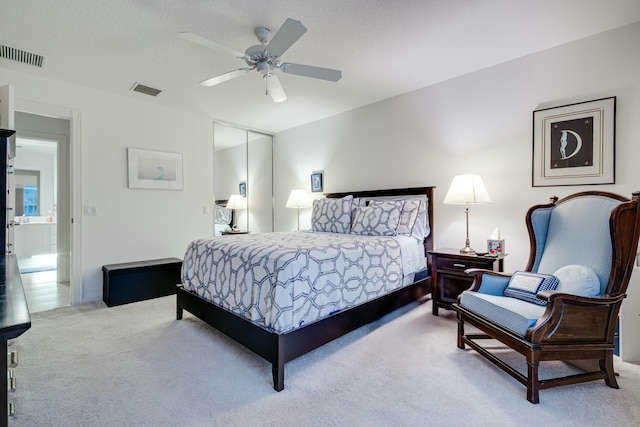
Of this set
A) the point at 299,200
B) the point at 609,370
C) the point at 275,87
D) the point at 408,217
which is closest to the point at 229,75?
the point at 275,87

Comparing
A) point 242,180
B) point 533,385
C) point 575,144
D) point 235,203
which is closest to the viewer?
point 533,385

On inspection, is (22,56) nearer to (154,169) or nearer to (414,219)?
(154,169)

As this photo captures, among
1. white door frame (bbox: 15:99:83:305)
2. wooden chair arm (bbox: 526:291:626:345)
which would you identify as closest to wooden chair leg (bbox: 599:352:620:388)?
wooden chair arm (bbox: 526:291:626:345)

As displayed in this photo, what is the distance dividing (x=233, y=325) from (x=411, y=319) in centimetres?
177

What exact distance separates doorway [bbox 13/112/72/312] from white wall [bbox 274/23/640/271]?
4.09 m

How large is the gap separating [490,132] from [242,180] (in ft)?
12.7

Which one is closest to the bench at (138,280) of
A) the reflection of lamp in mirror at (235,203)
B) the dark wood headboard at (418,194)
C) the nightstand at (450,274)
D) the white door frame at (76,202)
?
the white door frame at (76,202)

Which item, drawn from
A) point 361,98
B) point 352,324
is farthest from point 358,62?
point 352,324

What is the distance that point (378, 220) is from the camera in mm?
3471

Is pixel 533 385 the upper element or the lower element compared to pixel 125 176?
lower

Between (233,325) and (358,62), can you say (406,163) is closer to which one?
(358,62)

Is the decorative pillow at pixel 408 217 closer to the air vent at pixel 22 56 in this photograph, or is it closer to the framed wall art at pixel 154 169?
the framed wall art at pixel 154 169

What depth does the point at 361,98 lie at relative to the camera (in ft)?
13.3

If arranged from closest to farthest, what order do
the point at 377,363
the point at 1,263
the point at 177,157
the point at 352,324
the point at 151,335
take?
the point at 1,263 < the point at 377,363 < the point at 352,324 < the point at 151,335 < the point at 177,157
